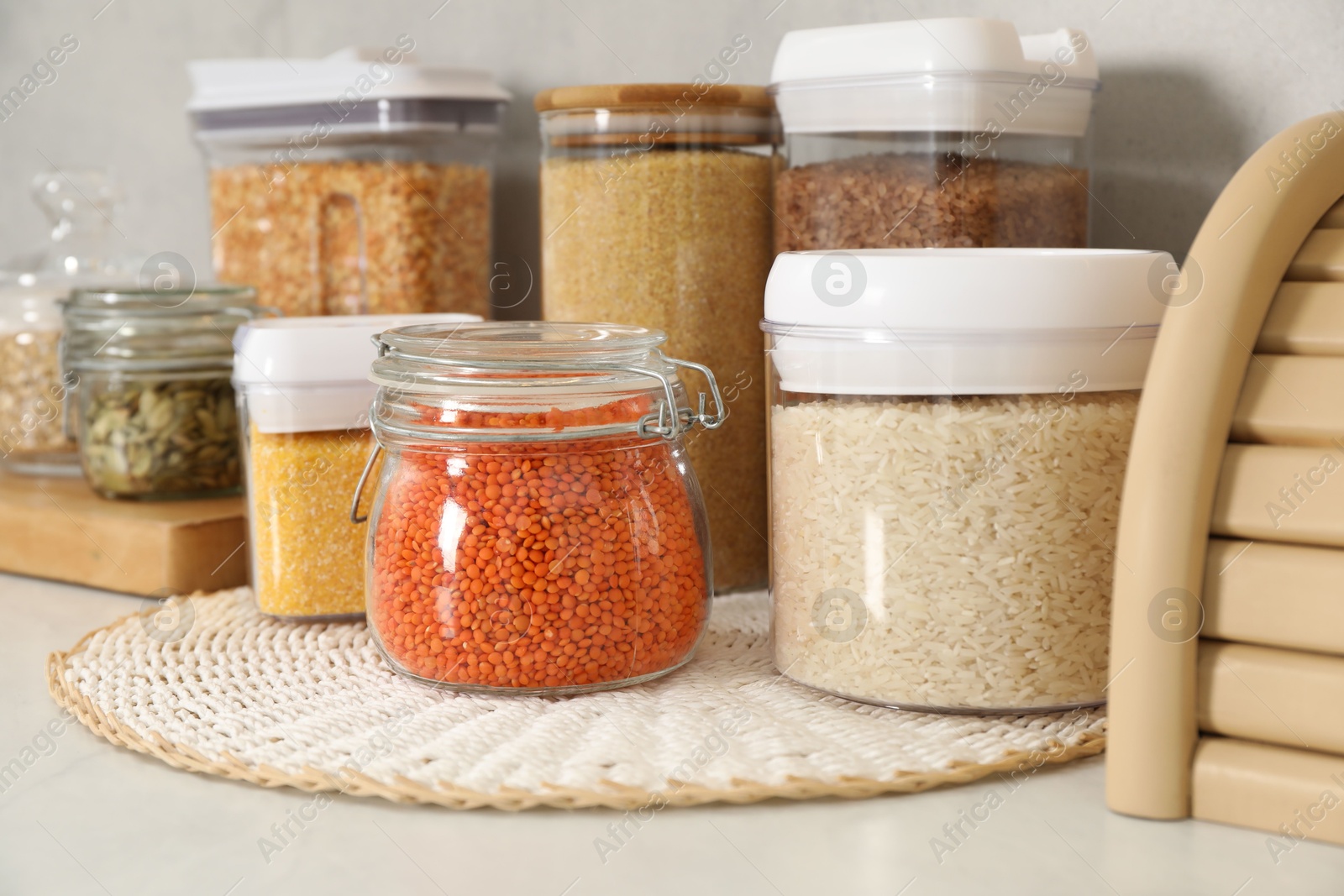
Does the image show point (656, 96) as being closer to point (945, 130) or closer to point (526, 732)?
point (945, 130)

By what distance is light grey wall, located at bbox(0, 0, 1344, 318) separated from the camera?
870mm

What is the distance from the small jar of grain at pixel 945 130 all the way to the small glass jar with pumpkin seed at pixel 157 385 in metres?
0.53

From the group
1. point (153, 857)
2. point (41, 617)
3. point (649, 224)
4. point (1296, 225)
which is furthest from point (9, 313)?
point (1296, 225)

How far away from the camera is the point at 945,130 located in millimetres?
848

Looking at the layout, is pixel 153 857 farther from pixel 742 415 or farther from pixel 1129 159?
pixel 1129 159

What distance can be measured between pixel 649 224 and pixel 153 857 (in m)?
0.55

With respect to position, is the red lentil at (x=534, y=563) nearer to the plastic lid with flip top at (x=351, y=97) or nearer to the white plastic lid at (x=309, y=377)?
Answer: the white plastic lid at (x=309, y=377)

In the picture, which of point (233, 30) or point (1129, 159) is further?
point (233, 30)

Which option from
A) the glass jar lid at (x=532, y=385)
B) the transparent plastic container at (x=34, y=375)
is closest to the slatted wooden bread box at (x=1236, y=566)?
the glass jar lid at (x=532, y=385)

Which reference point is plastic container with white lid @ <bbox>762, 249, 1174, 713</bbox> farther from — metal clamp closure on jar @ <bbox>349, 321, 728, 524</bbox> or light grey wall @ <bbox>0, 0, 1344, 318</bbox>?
light grey wall @ <bbox>0, 0, 1344, 318</bbox>

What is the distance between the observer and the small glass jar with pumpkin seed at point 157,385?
108 centimetres

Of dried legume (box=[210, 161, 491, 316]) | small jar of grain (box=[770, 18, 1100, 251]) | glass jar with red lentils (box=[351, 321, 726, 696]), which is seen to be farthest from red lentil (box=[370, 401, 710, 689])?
dried legume (box=[210, 161, 491, 316])

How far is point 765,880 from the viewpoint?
55cm

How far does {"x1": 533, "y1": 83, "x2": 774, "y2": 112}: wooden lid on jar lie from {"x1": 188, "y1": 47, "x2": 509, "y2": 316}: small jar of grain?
20 centimetres
